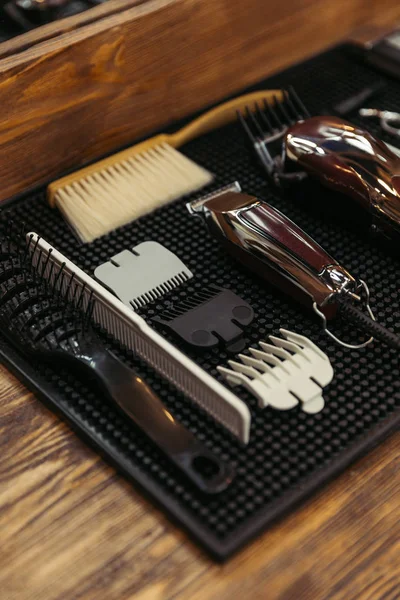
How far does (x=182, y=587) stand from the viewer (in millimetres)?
614

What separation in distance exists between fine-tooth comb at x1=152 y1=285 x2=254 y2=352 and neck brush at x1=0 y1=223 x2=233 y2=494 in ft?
0.25

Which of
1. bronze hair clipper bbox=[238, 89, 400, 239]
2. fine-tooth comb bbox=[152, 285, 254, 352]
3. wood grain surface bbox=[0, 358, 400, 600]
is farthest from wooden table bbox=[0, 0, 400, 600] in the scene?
bronze hair clipper bbox=[238, 89, 400, 239]

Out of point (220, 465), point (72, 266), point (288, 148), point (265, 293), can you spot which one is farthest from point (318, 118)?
point (220, 465)

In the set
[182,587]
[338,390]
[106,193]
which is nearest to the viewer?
[182,587]

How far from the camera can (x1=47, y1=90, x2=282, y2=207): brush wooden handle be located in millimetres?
963

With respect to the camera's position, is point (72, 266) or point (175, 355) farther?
point (72, 266)

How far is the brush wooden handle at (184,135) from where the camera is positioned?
3.16 feet

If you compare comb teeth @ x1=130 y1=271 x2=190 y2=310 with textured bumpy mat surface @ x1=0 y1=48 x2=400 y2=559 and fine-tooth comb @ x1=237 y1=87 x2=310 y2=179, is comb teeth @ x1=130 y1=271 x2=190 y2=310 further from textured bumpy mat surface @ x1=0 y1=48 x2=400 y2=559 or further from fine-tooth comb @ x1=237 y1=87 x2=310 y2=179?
fine-tooth comb @ x1=237 y1=87 x2=310 y2=179

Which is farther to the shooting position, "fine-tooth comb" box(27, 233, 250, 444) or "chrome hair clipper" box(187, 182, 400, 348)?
"chrome hair clipper" box(187, 182, 400, 348)

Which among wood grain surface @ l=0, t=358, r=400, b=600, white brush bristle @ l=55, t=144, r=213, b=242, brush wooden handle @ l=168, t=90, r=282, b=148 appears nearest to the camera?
wood grain surface @ l=0, t=358, r=400, b=600

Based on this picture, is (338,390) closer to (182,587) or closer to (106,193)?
(182,587)

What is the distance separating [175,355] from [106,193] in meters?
0.33

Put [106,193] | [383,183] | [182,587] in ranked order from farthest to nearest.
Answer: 1. [106,193]
2. [383,183]
3. [182,587]

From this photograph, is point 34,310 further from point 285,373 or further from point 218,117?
point 218,117
